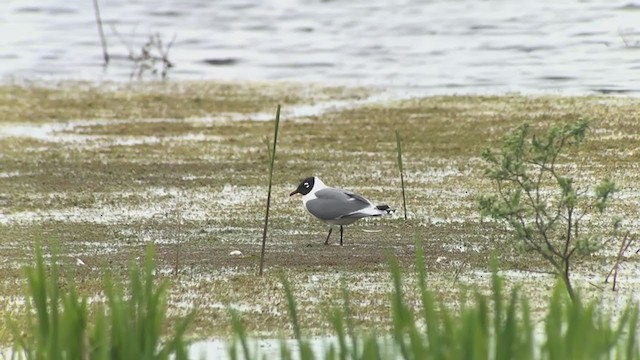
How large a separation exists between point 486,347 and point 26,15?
35.0 m

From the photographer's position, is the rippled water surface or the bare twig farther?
the bare twig

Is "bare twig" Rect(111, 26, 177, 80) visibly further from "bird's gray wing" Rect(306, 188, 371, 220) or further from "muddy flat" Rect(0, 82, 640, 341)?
"bird's gray wing" Rect(306, 188, 371, 220)

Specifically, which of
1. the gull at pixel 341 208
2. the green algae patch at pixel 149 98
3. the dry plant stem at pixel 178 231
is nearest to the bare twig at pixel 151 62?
Answer: the green algae patch at pixel 149 98

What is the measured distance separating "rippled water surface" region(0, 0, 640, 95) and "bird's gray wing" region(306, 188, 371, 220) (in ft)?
35.1

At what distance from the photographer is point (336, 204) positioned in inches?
448

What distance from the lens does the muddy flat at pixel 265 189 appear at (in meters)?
9.72

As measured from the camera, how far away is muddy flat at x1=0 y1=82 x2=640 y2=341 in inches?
383

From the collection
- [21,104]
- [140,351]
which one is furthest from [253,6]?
[140,351]

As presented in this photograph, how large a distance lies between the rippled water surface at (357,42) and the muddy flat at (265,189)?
2.74m

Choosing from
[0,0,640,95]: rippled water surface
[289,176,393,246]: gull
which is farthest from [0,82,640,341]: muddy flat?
[0,0,640,95]: rippled water surface

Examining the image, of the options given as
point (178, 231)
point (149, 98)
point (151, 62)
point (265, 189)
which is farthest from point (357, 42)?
point (178, 231)

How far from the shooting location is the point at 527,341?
4832 millimetres

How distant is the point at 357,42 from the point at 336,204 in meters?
20.0

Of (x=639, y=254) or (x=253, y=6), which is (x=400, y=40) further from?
(x=639, y=254)
